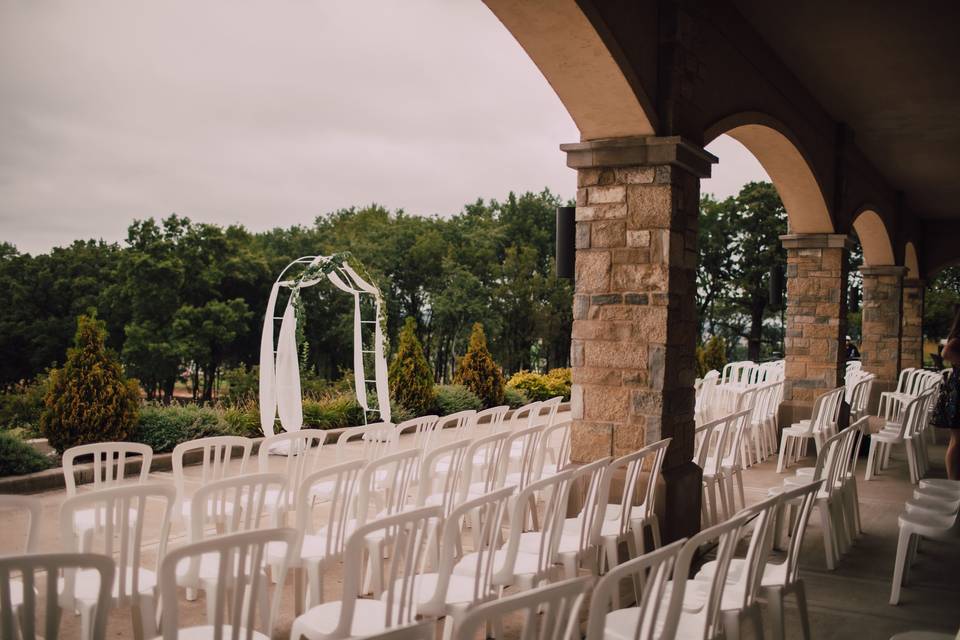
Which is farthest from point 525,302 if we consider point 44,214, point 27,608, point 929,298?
point 27,608

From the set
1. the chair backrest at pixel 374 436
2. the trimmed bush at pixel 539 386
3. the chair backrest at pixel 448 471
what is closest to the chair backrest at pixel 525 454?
the chair backrest at pixel 448 471

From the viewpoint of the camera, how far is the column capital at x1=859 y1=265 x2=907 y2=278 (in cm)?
1201

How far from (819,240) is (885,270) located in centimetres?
466

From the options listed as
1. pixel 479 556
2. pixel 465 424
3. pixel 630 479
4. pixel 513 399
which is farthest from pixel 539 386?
pixel 479 556

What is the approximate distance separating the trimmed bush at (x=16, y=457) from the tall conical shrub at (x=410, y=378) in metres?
4.84

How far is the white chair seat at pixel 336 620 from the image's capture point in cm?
226

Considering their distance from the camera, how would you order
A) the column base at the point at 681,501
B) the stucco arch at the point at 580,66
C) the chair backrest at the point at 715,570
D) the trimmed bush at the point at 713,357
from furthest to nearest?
1. the trimmed bush at the point at 713,357
2. the column base at the point at 681,501
3. the stucco arch at the point at 580,66
4. the chair backrest at the point at 715,570

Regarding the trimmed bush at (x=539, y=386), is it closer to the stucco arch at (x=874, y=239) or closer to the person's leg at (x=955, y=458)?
the stucco arch at (x=874, y=239)

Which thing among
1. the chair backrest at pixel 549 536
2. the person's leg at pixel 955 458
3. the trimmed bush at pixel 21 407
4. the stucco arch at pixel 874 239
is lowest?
the trimmed bush at pixel 21 407

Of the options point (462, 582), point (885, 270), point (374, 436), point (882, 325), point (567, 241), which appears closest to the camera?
point (462, 582)

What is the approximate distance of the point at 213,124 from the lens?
97.0 feet

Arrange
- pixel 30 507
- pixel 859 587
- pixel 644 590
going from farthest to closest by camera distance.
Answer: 1. pixel 859 587
2. pixel 30 507
3. pixel 644 590

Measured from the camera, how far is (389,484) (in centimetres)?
366

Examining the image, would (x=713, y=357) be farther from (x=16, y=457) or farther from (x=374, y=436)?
(x=16, y=457)
